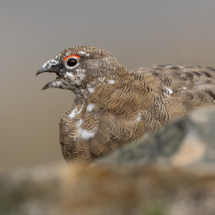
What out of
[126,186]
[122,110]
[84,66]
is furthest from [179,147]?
[84,66]

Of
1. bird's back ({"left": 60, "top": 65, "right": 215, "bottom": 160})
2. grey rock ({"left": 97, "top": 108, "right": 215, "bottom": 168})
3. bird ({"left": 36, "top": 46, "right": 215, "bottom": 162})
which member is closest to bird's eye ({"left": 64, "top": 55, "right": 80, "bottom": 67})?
bird ({"left": 36, "top": 46, "right": 215, "bottom": 162})

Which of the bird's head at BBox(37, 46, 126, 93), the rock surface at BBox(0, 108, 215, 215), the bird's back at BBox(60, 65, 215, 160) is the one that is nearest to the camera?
the rock surface at BBox(0, 108, 215, 215)

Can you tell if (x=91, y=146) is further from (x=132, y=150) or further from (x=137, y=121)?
(x=132, y=150)

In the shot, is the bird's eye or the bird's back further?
the bird's eye

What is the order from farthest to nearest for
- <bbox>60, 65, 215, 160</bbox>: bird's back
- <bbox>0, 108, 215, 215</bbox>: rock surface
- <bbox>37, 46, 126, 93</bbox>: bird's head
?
<bbox>37, 46, 126, 93</bbox>: bird's head < <bbox>60, 65, 215, 160</bbox>: bird's back < <bbox>0, 108, 215, 215</bbox>: rock surface

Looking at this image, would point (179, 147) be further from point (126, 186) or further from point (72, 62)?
point (72, 62)

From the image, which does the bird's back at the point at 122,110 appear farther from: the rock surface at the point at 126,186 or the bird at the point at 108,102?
the rock surface at the point at 126,186

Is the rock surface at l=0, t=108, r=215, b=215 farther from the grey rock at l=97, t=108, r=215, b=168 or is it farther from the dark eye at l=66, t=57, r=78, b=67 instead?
the dark eye at l=66, t=57, r=78, b=67
